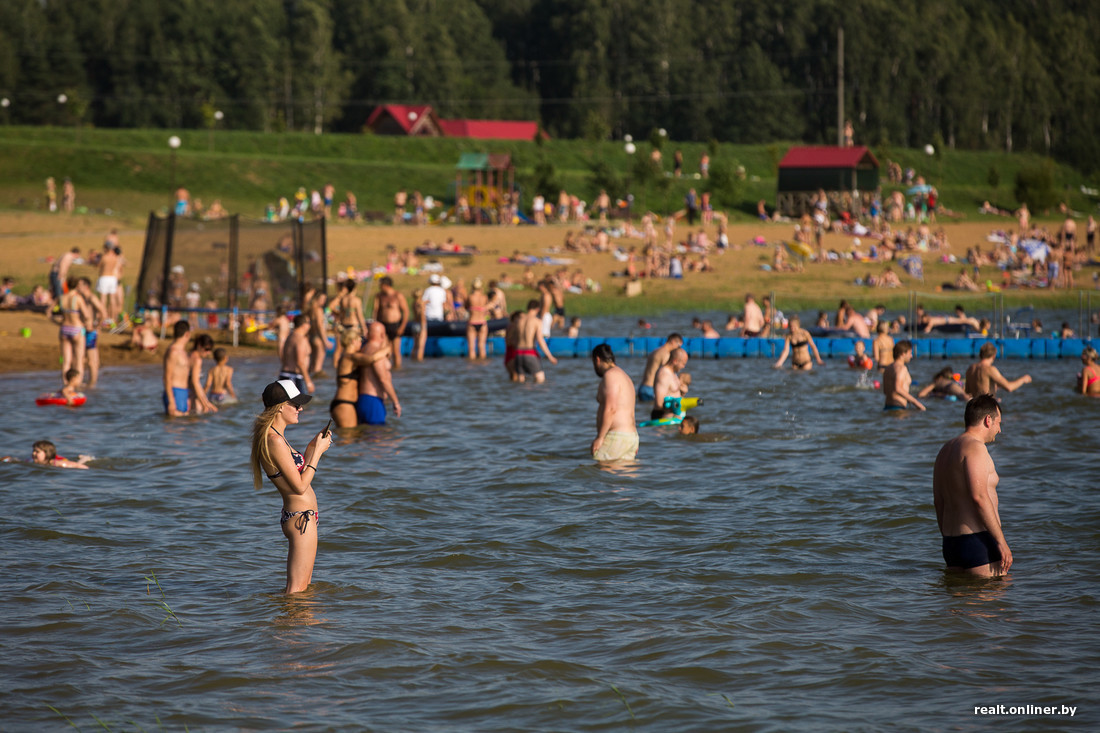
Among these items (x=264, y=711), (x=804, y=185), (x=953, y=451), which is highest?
(x=804, y=185)

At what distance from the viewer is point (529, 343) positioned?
18406mm

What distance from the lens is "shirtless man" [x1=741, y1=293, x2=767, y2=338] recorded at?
75.7 feet

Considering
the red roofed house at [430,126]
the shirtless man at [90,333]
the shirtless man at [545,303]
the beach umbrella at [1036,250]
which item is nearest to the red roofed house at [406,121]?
the red roofed house at [430,126]

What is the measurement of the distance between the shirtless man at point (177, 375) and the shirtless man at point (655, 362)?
568 cm

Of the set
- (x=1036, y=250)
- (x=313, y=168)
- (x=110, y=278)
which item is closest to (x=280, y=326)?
(x=110, y=278)

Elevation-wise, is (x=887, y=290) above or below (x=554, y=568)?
above

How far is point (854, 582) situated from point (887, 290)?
24732 millimetres

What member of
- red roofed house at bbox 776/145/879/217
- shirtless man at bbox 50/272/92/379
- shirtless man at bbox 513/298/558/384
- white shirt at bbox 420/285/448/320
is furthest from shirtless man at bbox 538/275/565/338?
red roofed house at bbox 776/145/879/217

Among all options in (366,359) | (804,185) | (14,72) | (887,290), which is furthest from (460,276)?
(14,72)

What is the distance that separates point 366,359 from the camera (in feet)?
41.4

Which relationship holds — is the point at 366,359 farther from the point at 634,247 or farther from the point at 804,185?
the point at 804,185

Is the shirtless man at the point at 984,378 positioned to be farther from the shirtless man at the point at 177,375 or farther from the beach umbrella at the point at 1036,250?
the beach umbrella at the point at 1036,250

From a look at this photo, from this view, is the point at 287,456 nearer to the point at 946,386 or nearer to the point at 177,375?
the point at 177,375

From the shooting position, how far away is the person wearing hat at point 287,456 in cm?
636
